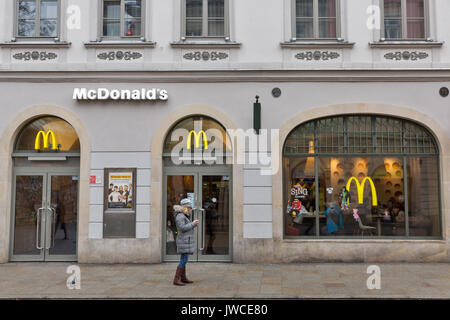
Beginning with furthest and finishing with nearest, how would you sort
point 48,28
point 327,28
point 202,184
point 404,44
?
point 48,28 < point 327,28 < point 202,184 < point 404,44

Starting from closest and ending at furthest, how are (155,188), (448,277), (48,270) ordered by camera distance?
(448,277) → (48,270) → (155,188)

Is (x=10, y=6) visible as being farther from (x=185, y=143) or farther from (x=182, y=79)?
(x=185, y=143)

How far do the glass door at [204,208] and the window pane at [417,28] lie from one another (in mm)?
5950

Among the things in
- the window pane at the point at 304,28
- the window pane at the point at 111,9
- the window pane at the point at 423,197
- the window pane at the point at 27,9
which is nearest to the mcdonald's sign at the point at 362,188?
the window pane at the point at 423,197

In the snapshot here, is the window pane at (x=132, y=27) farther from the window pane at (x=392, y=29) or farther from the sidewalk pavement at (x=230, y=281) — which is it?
the window pane at (x=392, y=29)

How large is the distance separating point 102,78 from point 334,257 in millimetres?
7221

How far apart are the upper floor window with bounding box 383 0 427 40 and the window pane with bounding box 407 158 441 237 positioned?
319 cm

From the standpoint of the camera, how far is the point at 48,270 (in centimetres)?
969

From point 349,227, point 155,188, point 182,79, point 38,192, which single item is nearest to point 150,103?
point 182,79

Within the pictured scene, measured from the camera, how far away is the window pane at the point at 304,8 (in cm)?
1087

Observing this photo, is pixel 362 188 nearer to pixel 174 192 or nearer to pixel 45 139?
pixel 174 192

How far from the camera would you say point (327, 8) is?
10.9m

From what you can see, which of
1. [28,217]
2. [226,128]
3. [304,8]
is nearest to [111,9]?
[226,128]

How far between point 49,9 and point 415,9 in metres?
9.43
